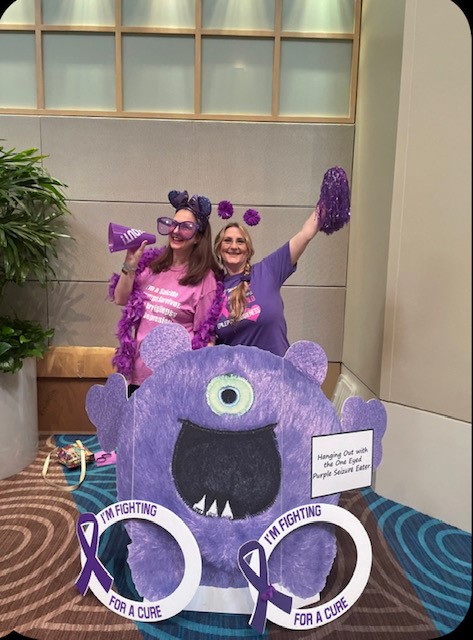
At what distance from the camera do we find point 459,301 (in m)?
0.70

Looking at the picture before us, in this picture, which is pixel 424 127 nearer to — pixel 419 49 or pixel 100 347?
pixel 419 49

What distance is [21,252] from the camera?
1982 millimetres

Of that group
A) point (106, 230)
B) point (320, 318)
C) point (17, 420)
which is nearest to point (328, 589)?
point (320, 318)

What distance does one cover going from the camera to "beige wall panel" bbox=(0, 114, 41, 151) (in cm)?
199

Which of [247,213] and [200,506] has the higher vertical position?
[247,213]

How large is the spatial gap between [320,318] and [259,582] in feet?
2.62

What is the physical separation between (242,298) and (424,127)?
0.67 meters

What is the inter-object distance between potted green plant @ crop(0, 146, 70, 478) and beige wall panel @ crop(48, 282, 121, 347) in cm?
10

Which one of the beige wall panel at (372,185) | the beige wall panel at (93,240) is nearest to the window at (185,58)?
the beige wall panel at (372,185)

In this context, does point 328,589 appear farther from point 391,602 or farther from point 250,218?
point 250,218

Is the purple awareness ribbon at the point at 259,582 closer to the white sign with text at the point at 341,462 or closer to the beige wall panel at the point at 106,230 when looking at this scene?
the white sign with text at the point at 341,462

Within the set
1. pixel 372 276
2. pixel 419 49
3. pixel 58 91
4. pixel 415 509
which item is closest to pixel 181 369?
pixel 372 276

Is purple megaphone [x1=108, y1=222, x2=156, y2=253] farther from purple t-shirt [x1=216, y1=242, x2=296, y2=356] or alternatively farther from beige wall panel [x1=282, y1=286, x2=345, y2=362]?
beige wall panel [x1=282, y1=286, x2=345, y2=362]

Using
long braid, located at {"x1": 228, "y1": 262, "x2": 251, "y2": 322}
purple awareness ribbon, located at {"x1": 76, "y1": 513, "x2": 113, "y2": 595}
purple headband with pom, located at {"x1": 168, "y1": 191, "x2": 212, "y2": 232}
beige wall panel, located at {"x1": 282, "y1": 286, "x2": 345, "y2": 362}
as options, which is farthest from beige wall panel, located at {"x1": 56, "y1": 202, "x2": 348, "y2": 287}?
purple awareness ribbon, located at {"x1": 76, "y1": 513, "x2": 113, "y2": 595}
